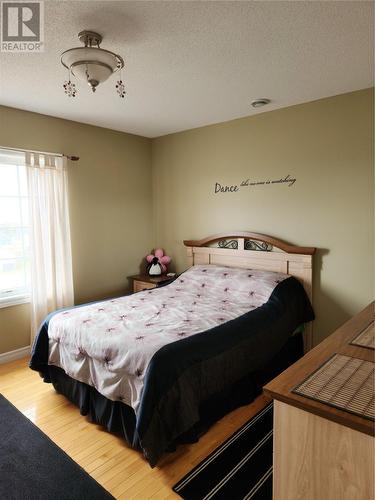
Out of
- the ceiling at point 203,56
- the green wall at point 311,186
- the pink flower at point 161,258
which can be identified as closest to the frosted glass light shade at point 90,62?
the ceiling at point 203,56

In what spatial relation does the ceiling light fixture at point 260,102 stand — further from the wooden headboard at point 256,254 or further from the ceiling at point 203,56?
the wooden headboard at point 256,254

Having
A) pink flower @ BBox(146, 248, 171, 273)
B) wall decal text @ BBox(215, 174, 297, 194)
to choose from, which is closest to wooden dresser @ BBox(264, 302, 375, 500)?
wall decal text @ BBox(215, 174, 297, 194)

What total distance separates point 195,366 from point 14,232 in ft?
7.75

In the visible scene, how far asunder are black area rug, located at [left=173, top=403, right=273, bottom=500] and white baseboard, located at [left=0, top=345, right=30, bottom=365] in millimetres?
2255

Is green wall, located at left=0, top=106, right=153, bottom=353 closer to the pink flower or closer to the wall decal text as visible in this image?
the pink flower

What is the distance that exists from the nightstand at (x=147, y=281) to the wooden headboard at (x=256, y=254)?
387 millimetres

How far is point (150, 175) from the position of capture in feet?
14.4

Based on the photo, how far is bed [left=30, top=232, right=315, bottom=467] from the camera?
1.80 m

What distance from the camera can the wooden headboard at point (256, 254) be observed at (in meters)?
3.03

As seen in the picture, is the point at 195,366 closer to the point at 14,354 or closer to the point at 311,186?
the point at 311,186

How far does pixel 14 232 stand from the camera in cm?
321

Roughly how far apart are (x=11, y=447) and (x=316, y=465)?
6.20 ft

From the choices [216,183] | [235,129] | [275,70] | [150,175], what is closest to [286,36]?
[275,70]

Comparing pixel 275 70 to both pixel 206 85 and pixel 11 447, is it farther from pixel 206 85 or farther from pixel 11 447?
pixel 11 447
